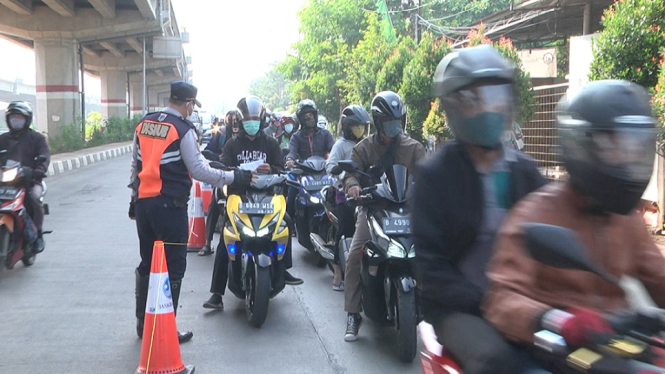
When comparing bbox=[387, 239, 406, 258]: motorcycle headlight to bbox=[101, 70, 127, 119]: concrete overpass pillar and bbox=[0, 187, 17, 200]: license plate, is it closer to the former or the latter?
bbox=[0, 187, 17, 200]: license plate

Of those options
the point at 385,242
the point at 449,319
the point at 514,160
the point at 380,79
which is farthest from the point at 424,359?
the point at 380,79

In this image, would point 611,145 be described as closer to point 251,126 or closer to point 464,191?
point 464,191

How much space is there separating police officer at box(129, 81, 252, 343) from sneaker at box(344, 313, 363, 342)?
1.31 metres

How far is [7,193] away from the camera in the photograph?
7039mm

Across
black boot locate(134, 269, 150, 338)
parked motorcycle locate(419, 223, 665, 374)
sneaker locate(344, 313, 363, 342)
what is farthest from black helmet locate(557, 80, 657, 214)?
black boot locate(134, 269, 150, 338)

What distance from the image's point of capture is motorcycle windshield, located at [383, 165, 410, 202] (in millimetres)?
4863

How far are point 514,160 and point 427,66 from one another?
15.2m

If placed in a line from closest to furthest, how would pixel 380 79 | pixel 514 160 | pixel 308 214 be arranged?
pixel 514 160
pixel 308 214
pixel 380 79

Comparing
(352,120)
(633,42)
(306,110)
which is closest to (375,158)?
(352,120)

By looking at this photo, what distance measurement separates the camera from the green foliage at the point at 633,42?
9930mm

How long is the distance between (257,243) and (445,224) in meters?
3.44

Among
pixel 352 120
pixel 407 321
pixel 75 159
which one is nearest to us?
pixel 407 321

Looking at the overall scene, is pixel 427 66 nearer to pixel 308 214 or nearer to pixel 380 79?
pixel 380 79

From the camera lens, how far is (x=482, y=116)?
2.41m
